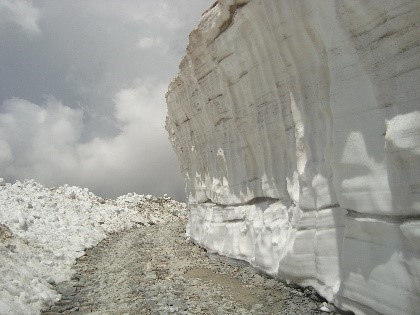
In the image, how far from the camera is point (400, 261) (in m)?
5.17

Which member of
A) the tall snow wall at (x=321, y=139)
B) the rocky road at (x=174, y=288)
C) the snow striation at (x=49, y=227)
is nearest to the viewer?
the tall snow wall at (x=321, y=139)

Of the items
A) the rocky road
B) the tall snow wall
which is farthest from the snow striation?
the tall snow wall

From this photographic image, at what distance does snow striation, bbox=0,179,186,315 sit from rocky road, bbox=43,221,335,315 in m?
0.58

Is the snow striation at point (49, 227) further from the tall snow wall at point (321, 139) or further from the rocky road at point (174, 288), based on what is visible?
the tall snow wall at point (321, 139)

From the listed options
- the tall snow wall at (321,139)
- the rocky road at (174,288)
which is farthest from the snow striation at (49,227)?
the tall snow wall at (321,139)

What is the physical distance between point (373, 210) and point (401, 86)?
1.76 m

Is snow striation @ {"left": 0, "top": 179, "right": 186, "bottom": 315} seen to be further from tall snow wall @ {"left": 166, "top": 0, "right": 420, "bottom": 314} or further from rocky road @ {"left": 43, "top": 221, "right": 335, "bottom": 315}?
tall snow wall @ {"left": 166, "top": 0, "right": 420, "bottom": 314}

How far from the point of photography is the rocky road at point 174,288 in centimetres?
745

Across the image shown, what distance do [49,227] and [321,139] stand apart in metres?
14.4

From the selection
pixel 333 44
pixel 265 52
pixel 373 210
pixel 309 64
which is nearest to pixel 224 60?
pixel 265 52

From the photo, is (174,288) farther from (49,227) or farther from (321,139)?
(49,227)

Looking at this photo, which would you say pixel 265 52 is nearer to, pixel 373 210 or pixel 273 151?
pixel 273 151

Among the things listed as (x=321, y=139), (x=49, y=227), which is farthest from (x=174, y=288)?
(x=49, y=227)

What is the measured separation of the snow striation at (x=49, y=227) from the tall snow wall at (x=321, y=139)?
17.0 feet
